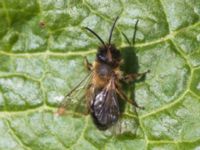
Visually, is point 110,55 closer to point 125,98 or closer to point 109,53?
point 109,53

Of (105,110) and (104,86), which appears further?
(104,86)

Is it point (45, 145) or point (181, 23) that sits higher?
point (181, 23)

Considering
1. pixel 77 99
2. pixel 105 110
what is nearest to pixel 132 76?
pixel 105 110

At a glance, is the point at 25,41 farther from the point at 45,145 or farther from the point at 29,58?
the point at 45,145

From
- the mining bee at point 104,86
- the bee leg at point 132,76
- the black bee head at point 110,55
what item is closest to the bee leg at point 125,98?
the mining bee at point 104,86

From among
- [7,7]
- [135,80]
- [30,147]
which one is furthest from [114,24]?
[30,147]

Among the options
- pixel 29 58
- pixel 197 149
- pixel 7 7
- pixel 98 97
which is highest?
pixel 7 7
